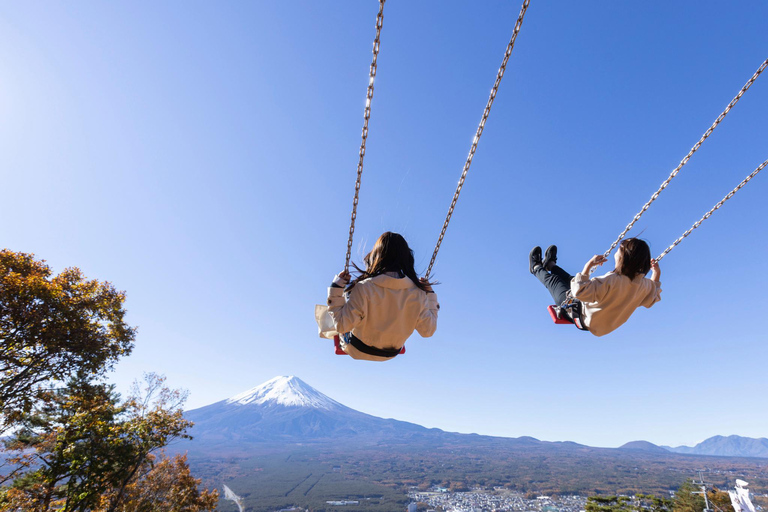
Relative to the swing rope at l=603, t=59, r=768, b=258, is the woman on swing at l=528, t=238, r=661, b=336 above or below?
below

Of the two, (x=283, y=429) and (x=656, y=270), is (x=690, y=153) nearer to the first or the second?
(x=656, y=270)

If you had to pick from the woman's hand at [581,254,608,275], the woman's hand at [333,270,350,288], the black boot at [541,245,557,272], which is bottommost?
the woman's hand at [333,270,350,288]

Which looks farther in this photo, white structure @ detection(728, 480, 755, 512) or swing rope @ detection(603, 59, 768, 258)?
white structure @ detection(728, 480, 755, 512)

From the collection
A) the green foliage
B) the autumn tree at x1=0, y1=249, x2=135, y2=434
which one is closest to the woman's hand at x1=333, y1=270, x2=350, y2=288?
the autumn tree at x1=0, y1=249, x2=135, y2=434

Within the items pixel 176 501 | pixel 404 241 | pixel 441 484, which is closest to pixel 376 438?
pixel 441 484

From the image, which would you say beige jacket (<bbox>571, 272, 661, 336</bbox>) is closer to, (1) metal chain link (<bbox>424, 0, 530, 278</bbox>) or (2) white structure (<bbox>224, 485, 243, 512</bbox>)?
(1) metal chain link (<bbox>424, 0, 530, 278</bbox>)

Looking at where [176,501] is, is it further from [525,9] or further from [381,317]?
[525,9]

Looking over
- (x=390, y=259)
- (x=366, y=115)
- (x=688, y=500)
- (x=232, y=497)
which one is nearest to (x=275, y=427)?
(x=232, y=497)

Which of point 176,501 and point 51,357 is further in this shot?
point 176,501
